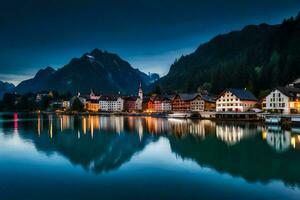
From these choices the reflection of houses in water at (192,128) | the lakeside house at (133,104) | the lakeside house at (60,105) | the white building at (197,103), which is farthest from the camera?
the lakeside house at (60,105)

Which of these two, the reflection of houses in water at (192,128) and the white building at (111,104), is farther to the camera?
the white building at (111,104)

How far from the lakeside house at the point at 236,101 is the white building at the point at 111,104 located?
79.9m

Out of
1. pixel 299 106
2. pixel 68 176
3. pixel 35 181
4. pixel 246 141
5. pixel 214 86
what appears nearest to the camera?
pixel 35 181

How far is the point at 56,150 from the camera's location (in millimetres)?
30281

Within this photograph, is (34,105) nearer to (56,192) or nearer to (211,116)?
(211,116)

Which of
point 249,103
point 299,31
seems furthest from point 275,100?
point 299,31

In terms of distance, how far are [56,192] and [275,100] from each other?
57.9 m

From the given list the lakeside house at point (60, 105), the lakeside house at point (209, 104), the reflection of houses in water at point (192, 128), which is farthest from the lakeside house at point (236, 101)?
the lakeside house at point (60, 105)

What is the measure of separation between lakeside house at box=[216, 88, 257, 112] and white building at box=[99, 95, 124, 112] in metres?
79.9

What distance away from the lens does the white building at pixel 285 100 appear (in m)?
62.8

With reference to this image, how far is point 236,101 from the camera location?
75.5m

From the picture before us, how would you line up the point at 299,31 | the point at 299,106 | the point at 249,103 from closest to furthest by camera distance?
the point at 299,106
the point at 249,103
the point at 299,31

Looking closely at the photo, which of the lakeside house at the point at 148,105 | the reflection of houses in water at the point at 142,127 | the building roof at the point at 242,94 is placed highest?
the building roof at the point at 242,94

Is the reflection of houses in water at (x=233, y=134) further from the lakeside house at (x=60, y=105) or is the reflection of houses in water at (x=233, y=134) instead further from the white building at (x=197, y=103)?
the lakeside house at (x=60, y=105)
